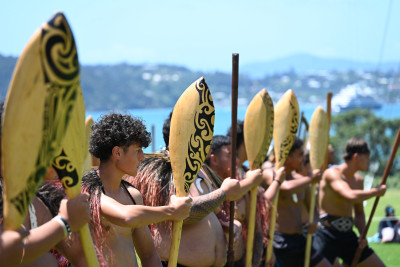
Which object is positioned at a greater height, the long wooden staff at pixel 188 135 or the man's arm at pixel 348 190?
the long wooden staff at pixel 188 135

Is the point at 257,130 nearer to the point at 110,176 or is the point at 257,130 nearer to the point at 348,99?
the point at 110,176

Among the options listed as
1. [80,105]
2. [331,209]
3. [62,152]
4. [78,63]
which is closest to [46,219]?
[62,152]

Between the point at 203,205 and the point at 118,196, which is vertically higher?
the point at 118,196

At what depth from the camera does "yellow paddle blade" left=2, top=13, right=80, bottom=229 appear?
2.28 m

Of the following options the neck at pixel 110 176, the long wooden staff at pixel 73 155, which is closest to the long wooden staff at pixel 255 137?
the neck at pixel 110 176

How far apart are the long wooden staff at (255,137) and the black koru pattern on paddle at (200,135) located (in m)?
1.32

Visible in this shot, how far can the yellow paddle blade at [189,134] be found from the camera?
3805 millimetres

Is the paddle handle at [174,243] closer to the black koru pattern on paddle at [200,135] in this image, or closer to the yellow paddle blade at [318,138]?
the black koru pattern on paddle at [200,135]

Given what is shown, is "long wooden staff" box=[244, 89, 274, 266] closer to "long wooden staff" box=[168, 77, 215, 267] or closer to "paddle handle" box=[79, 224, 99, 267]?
"long wooden staff" box=[168, 77, 215, 267]

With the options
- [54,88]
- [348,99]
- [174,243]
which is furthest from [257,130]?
[348,99]

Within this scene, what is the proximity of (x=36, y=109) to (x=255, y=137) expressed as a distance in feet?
10.2

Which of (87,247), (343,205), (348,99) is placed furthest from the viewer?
(348,99)

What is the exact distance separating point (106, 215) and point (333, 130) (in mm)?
28229

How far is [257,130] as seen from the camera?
5258 millimetres
